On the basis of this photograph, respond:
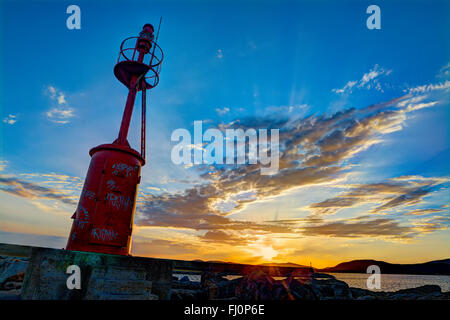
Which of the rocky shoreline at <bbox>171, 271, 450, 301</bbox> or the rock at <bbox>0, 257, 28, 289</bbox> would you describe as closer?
the rocky shoreline at <bbox>171, 271, 450, 301</bbox>

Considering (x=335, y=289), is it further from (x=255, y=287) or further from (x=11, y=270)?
(x=11, y=270)

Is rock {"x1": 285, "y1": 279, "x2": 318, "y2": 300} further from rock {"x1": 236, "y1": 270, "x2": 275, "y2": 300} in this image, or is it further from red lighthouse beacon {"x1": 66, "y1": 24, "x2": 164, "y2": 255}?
red lighthouse beacon {"x1": 66, "y1": 24, "x2": 164, "y2": 255}

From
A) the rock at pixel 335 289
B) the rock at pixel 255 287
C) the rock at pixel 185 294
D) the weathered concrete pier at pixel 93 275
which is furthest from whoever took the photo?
the rock at pixel 335 289

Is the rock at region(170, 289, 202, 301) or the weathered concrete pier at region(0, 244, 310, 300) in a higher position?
the weathered concrete pier at region(0, 244, 310, 300)

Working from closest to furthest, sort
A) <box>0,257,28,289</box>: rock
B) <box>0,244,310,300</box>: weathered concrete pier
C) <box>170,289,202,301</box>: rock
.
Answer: <box>0,244,310,300</box>: weathered concrete pier, <box>170,289,202,301</box>: rock, <box>0,257,28,289</box>: rock

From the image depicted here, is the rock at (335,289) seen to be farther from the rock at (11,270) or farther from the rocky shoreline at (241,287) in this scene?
the rock at (11,270)

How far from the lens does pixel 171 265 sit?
721 cm

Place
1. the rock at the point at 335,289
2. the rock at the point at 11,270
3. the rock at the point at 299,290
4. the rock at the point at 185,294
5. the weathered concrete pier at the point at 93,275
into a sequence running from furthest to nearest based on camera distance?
the rock at the point at 335,289 < the rock at the point at 11,270 < the rock at the point at 185,294 < the rock at the point at 299,290 < the weathered concrete pier at the point at 93,275

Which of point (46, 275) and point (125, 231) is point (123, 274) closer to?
point (46, 275)

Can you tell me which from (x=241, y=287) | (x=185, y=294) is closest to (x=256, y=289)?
(x=241, y=287)

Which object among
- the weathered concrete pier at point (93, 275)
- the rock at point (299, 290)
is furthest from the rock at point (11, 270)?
the rock at point (299, 290)

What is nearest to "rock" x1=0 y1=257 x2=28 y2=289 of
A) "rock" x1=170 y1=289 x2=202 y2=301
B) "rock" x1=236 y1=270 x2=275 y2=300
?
"rock" x1=170 y1=289 x2=202 y2=301
